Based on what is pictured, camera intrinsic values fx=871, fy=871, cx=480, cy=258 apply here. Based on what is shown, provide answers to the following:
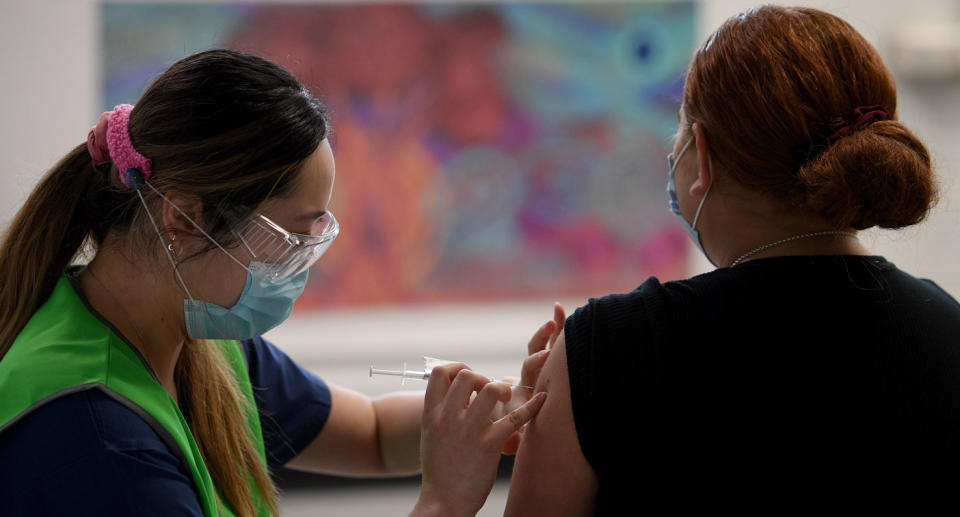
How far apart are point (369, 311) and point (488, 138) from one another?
31.3 inches

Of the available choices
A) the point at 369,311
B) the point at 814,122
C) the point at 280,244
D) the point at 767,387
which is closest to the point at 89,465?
the point at 280,244

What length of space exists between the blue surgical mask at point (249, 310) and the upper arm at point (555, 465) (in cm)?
45

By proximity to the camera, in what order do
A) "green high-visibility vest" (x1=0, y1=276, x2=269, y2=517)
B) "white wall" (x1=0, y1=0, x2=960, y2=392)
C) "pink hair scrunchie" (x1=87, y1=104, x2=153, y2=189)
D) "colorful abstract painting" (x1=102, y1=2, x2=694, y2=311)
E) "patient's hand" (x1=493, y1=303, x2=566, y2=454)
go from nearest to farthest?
"green high-visibility vest" (x1=0, y1=276, x2=269, y2=517)
"pink hair scrunchie" (x1=87, y1=104, x2=153, y2=189)
"patient's hand" (x1=493, y1=303, x2=566, y2=454)
"white wall" (x1=0, y1=0, x2=960, y2=392)
"colorful abstract painting" (x1=102, y1=2, x2=694, y2=311)

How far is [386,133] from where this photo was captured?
3.26 metres

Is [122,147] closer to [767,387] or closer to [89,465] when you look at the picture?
[89,465]

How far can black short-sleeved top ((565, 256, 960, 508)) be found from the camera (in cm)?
94

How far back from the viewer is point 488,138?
3.31m

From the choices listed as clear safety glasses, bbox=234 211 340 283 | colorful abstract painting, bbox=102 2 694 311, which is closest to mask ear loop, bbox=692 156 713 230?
clear safety glasses, bbox=234 211 340 283

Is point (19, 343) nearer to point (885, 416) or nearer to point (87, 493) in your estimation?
point (87, 493)

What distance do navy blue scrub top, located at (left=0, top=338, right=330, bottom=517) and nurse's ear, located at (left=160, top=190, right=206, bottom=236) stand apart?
24 cm

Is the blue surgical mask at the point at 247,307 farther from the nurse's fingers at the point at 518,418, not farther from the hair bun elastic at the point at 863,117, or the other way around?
the hair bun elastic at the point at 863,117

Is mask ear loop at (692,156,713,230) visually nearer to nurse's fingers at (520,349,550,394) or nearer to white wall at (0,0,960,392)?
nurse's fingers at (520,349,550,394)

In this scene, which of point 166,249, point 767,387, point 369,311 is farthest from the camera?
point 369,311

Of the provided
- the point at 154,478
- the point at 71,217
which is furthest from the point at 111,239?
the point at 154,478
